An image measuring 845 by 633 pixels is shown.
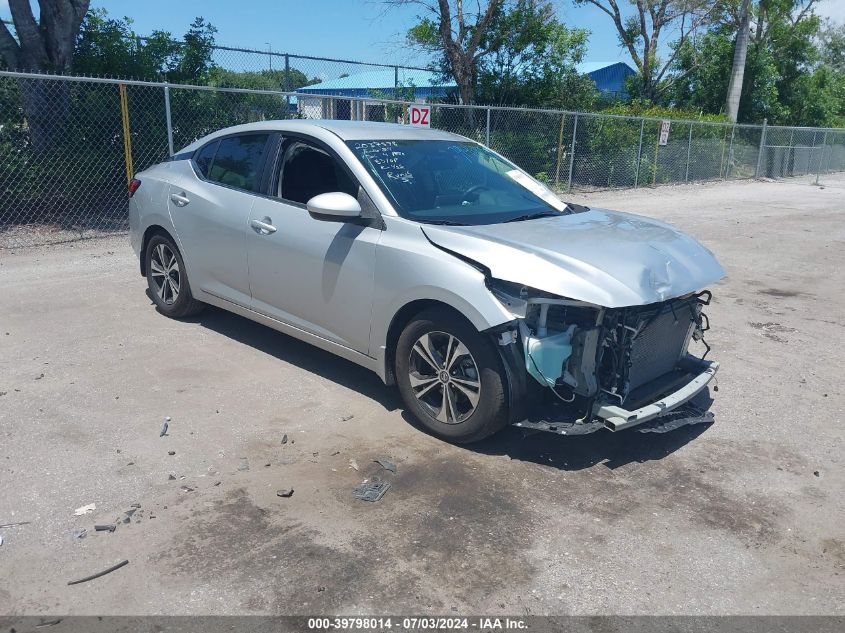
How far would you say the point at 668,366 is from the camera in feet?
14.9

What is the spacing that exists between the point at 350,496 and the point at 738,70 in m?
28.4

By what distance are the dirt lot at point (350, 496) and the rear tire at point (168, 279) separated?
0.72 ft

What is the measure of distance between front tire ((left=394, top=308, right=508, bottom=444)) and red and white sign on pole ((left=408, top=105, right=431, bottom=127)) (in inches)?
374

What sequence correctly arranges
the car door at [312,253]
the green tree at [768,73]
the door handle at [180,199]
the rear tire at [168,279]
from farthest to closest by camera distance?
the green tree at [768,73] < the rear tire at [168,279] < the door handle at [180,199] < the car door at [312,253]

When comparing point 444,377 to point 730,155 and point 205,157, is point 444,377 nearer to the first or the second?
point 205,157

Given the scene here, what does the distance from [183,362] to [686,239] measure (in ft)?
12.0

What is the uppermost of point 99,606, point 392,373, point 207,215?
point 207,215

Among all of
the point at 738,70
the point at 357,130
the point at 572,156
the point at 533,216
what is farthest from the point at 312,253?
the point at 738,70

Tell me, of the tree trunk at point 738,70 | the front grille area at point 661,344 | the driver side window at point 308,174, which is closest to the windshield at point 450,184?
the driver side window at point 308,174

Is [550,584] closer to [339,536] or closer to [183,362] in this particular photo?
[339,536]

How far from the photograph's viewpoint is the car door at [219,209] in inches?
211

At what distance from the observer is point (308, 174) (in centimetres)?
507

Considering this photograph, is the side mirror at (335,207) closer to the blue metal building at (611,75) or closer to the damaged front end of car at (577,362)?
the damaged front end of car at (577,362)

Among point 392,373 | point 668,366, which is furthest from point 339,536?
point 668,366
